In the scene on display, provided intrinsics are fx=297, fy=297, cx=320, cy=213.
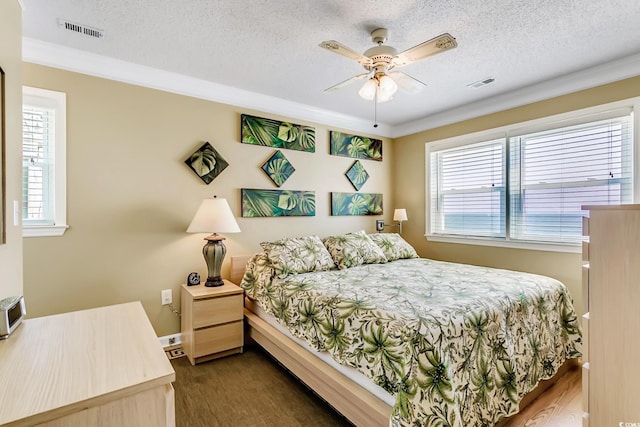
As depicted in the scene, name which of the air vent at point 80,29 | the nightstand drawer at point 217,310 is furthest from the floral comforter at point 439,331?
the air vent at point 80,29

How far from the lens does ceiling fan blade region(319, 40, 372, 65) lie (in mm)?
1765

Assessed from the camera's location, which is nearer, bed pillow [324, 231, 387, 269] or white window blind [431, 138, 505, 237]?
bed pillow [324, 231, 387, 269]

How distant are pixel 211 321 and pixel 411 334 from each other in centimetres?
176

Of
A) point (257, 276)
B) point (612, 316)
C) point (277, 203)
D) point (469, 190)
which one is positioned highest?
point (469, 190)

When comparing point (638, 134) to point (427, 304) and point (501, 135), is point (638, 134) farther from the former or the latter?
point (427, 304)

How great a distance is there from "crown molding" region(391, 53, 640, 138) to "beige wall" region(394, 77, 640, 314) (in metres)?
0.05

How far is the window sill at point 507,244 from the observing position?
9.20ft

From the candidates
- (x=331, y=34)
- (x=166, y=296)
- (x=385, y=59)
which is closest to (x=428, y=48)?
(x=385, y=59)

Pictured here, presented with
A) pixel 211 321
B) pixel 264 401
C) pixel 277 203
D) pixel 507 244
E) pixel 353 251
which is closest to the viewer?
A: pixel 264 401

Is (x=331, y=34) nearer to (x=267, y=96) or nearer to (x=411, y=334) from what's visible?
(x=267, y=96)

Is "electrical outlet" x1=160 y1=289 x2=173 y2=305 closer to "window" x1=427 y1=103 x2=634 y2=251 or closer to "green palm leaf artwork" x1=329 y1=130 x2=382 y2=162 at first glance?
"green palm leaf artwork" x1=329 y1=130 x2=382 y2=162

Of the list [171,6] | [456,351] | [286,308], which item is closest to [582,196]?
[456,351]

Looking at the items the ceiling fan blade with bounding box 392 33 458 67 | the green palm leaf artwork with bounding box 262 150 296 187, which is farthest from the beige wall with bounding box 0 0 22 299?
the ceiling fan blade with bounding box 392 33 458 67

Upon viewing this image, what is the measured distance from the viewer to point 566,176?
9.45 ft
